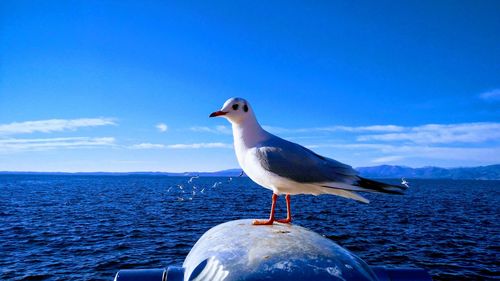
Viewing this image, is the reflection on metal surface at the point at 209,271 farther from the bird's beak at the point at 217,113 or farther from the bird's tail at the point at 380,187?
the bird's beak at the point at 217,113

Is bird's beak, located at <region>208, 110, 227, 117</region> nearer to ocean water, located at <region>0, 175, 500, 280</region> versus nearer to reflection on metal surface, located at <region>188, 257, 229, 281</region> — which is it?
reflection on metal surface, located at <region>188, 257, 229, 281</region>

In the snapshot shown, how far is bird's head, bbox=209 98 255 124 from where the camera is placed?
4.73 metres

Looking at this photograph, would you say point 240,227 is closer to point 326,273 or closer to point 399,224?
point 326,273

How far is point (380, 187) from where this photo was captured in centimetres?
395

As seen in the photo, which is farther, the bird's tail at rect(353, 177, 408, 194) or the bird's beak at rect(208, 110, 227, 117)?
the bird's beak at rect(208, 110, 227, 117)

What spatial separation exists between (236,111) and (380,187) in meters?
1.92

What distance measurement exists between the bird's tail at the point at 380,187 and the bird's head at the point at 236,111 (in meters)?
1.59

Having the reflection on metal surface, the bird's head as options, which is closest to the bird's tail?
the bird's head

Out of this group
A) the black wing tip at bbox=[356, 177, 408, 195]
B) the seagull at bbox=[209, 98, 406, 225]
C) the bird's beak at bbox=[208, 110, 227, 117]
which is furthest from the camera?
the bird's beak at bbox=[208, 110, 227, 117]

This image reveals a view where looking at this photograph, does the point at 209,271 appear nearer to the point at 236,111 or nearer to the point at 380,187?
the point at 380,187

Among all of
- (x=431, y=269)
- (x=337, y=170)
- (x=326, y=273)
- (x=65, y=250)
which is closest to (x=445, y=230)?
(x=431, y=269)

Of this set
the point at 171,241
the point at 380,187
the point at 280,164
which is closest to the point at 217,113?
the point at 280,164

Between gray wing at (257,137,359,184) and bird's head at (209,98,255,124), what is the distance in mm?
430

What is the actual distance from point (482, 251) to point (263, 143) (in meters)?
21.5
